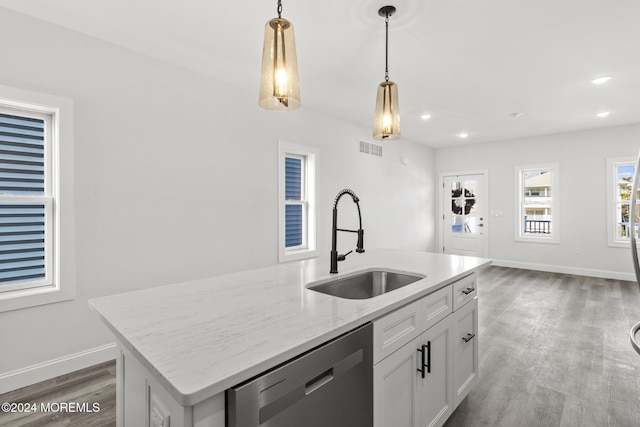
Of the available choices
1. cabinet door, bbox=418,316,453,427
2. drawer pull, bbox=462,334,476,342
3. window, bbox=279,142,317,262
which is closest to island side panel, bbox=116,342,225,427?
cabinet door, bbox=418,316,453,427

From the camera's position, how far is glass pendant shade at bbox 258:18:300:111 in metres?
1.40

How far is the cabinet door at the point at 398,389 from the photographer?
125 cm

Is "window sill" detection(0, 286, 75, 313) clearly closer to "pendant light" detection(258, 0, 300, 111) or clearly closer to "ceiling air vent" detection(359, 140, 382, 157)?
"pendant light" detection(258, 0, 300, 111)

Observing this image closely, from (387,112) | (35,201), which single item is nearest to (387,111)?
(387,112)

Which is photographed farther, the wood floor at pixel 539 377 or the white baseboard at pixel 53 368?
the white baseboard at pixel 53 368

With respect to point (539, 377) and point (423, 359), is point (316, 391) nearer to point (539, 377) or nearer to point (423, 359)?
point (423, 359)

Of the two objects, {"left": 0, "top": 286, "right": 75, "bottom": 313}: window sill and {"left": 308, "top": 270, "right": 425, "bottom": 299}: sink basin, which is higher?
{"left": 308, "top": 270, "right": 425, "bottom": 299}: sink basin

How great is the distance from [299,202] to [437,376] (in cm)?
291

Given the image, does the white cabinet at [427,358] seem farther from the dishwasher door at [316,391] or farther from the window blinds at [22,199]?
the window blinds at [22,199]

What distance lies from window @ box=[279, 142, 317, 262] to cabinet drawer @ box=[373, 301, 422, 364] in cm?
268

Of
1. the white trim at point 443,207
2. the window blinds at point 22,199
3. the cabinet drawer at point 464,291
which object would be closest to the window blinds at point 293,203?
the window blinds at point 22,199

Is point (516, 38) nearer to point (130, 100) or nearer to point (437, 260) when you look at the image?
point (437, 260)

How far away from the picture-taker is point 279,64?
1.39m

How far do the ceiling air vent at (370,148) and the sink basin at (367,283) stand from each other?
11.4ft
